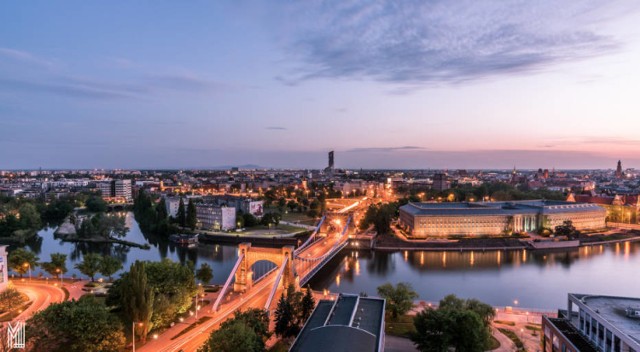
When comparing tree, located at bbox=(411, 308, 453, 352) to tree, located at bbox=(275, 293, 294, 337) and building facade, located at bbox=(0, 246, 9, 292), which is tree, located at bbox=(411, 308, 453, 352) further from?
building facade, located at bbox=(0, 246, 9, 292)

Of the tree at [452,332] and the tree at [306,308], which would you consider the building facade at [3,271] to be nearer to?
the tree at [306,308]

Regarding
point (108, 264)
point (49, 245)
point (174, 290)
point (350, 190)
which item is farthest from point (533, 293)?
point (350, 190)

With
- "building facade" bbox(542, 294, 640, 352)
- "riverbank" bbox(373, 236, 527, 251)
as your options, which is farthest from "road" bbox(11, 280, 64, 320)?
"riverbank" bbox(373, 236, 527, 251)

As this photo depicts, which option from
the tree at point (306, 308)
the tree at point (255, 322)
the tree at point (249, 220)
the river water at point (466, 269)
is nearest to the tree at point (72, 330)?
the tree at point (255, 322)

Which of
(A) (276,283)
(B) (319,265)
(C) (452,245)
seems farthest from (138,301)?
(C) (452,245)

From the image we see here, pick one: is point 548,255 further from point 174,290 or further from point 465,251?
point 174,290
